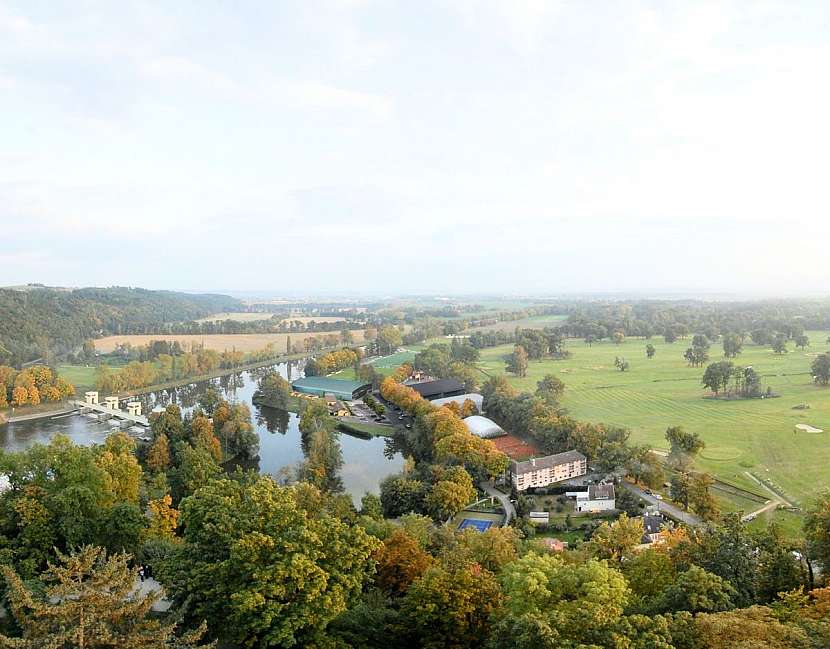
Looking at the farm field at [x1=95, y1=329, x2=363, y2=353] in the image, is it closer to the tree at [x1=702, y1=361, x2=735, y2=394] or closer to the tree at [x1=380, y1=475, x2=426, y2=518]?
the tree at [x1=702, y1=361, x2=735, y2=394]

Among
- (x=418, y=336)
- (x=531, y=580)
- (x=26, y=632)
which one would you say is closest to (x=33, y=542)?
(x=26, y=632)

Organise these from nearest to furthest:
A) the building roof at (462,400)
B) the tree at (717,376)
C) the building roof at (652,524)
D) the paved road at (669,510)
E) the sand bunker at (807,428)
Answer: the building roof at (652,524) → the paved road at (669,510) → the sand bunker at (807,428) → the tree at (717,376) → the building roof at (462,400)

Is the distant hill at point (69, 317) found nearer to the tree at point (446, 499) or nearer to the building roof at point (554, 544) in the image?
the tree at point (446, 499)

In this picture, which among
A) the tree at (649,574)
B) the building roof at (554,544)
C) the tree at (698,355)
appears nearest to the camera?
the tree at (649,574)

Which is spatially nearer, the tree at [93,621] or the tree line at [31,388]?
the tree at [93,621]

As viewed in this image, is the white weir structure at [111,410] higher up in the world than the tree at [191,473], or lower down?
lower down

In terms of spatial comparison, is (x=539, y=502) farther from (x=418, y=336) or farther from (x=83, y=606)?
(x=418, y=336)

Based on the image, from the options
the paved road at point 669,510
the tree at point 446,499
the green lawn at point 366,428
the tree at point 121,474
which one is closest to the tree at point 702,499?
the paved road at point 669,510
